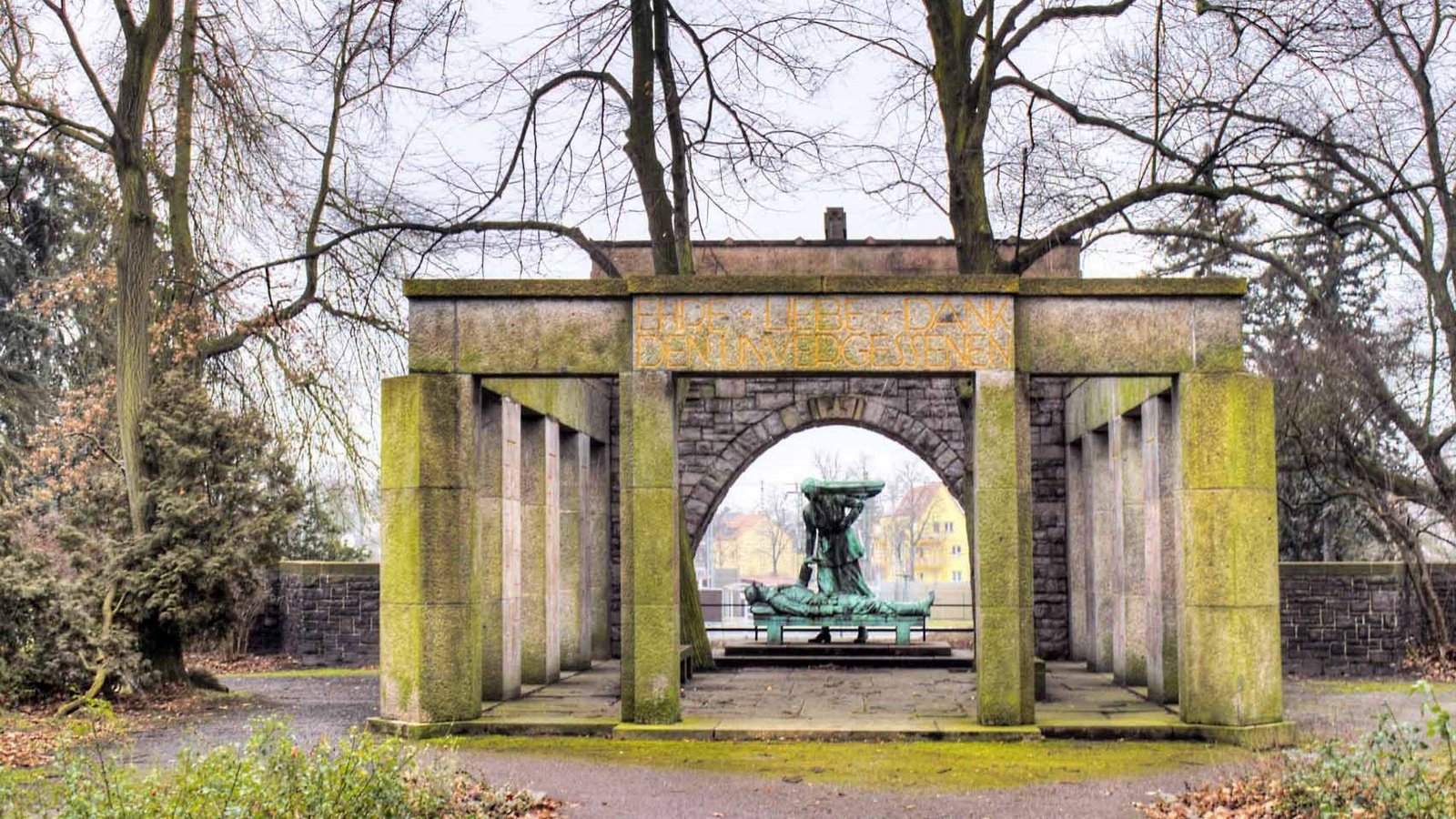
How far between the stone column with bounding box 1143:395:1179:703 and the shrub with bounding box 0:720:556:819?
672 centimetres

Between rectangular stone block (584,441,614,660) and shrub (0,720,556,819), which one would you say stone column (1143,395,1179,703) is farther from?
rectangular stone block (584,441,614,660)

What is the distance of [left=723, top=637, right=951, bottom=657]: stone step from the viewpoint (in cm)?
1730

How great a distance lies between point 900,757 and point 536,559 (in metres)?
5.68

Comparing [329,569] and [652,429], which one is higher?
[652,429]

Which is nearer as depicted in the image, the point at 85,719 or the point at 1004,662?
the point at 1004,662

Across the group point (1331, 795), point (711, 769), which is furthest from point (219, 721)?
point (1331, 795)

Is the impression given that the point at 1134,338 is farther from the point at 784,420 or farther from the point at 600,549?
the point at 784,420

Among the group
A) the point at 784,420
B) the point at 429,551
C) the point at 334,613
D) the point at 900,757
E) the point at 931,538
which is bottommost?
the point at 931,538

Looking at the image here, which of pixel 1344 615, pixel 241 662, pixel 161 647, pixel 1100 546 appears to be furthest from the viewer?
pixel 241 662

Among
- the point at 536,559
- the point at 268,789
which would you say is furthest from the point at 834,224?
the point at 268,789

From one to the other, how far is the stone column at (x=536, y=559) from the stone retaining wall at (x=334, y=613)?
4.97m

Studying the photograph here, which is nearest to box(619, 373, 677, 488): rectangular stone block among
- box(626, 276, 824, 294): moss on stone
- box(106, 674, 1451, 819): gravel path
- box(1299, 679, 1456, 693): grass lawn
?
box(626, 276, 824, 294): moss on stone

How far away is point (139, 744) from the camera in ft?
35.1

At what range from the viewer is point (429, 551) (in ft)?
35.6
